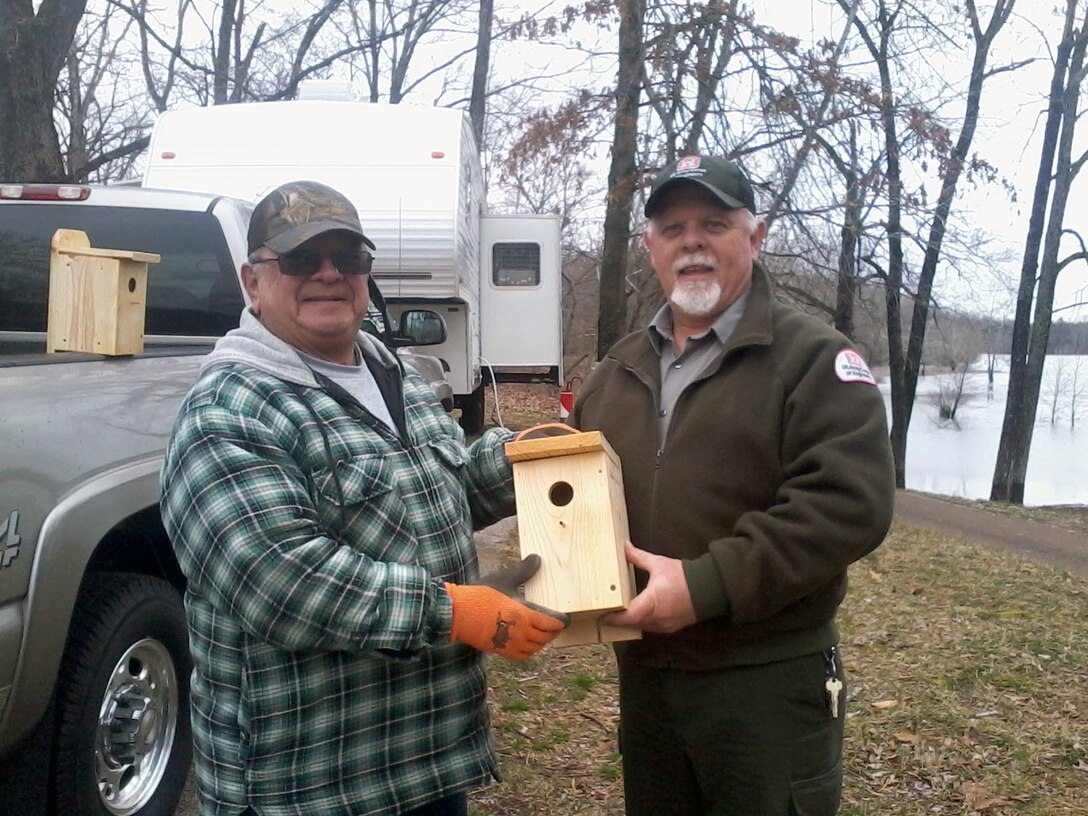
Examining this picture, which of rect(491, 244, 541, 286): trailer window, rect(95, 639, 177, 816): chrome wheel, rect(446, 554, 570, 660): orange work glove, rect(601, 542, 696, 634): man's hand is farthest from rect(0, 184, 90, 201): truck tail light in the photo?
rect(491, 244, 541, 286): trailer window

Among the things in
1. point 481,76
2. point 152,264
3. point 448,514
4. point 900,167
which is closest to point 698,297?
point 448,514

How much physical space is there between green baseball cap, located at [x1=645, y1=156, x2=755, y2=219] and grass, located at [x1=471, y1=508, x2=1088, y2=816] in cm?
217

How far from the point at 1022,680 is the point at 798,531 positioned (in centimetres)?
325

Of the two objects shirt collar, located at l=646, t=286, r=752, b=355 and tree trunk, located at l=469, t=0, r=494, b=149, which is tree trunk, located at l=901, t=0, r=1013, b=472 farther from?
shirt collar, located at l=646, t=286, r=752, b=355

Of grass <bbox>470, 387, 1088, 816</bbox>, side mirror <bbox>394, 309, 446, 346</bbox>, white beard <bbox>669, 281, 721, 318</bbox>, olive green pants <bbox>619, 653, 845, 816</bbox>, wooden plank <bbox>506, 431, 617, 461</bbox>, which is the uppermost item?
white beard <bbox>669, 281, 721, 318</bbox>

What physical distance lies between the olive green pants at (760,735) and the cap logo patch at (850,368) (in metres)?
0.60

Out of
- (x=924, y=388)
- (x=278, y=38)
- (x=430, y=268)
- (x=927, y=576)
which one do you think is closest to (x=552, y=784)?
(x=927, y=576)

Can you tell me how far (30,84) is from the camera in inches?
340

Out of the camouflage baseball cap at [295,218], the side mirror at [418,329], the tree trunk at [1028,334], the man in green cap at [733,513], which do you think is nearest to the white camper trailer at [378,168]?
the side mirror at [418,329]

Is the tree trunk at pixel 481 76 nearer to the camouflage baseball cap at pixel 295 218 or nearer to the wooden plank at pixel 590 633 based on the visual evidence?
the camouflage baseball cap at pixel 295 218

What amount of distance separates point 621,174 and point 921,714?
25.1ft

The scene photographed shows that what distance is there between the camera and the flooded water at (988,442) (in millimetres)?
27656

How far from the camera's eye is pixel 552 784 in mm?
3572

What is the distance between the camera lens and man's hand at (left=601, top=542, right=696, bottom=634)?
197cm
